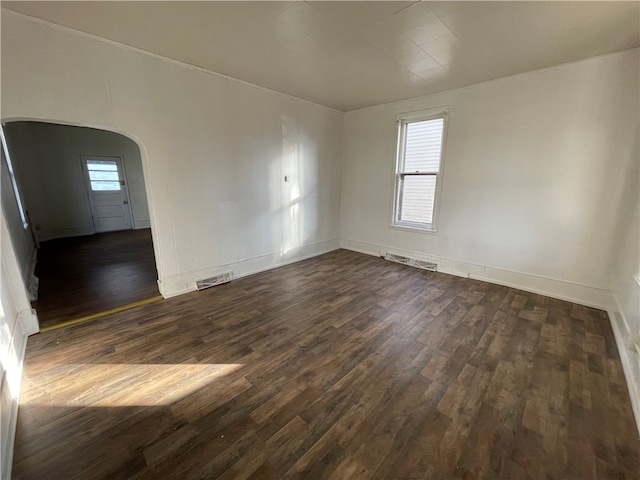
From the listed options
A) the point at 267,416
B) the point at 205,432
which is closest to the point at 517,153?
the point at 267,416

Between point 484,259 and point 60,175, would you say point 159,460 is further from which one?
point 60,175

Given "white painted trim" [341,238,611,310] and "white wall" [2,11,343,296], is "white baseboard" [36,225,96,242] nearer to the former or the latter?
"white wall" [2,11,343,296]

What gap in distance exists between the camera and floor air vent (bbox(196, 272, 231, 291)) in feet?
11.6

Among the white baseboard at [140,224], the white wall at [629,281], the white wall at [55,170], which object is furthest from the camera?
the white baseboard at [140,224]

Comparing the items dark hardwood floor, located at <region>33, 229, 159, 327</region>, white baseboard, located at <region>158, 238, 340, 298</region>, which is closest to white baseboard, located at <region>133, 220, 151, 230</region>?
dark hardwood floor, located at <region>33, 229, 159, 327</region>

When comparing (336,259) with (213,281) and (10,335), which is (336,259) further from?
(10,335)

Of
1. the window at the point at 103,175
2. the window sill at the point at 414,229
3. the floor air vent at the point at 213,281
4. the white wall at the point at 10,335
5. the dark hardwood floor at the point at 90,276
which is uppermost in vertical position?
the window at the point at 103,175

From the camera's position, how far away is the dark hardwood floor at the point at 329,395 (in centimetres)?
138

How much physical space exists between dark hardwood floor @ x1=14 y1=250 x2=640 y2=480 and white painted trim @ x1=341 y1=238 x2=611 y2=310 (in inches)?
11.2

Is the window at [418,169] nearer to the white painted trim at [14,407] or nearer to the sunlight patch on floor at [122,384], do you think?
the sunlight patch on floor at [122,384]

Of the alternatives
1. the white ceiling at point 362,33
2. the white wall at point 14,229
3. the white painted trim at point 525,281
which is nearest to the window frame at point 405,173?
the white painted trim at point 525,281

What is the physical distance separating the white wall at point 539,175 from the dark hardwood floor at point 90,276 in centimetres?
451

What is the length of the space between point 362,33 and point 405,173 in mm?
2608

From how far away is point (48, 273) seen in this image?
402 centimetres
